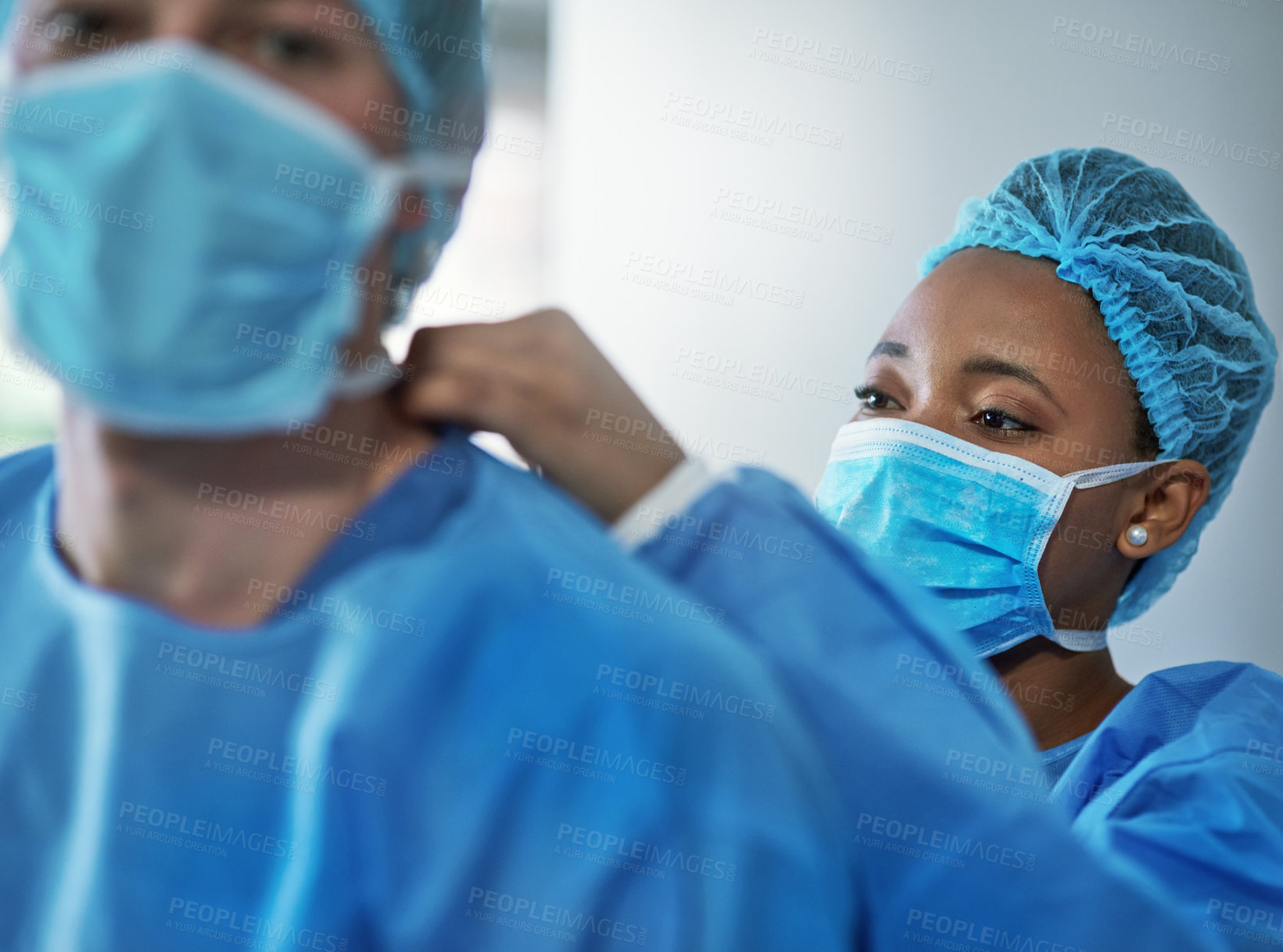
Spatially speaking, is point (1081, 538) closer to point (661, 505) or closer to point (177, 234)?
point (661, 505)

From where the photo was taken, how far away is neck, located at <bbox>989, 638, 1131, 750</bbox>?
1.20 meters

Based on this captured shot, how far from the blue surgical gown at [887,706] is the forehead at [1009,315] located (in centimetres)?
58

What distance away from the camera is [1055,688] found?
1210 mm

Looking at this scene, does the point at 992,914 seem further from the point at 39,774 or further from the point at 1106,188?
the point at 1106,188

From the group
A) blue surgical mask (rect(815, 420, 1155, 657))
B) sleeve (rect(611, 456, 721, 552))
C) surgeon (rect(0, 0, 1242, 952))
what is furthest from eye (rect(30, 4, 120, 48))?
blue surgical mask (rect(815, 420, 1155, 657))

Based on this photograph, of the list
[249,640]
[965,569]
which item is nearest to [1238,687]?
[965,569]

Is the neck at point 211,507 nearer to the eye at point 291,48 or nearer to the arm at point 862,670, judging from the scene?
the arm at point 862,670

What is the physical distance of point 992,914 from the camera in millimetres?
644

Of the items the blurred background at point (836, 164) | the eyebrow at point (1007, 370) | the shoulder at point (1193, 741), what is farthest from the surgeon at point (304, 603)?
the blurred background at point (836, 164)

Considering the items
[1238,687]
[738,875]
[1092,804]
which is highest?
[738,875]

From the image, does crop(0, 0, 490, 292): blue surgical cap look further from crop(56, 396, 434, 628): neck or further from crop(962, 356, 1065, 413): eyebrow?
crop(962, 356, 1065, 413): eyebrow

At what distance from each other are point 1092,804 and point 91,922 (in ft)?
3.03

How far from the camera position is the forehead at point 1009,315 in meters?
1.13

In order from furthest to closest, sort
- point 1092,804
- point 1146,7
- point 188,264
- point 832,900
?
point 1146,7
point 1092,804
point 832,900
point 188,264
